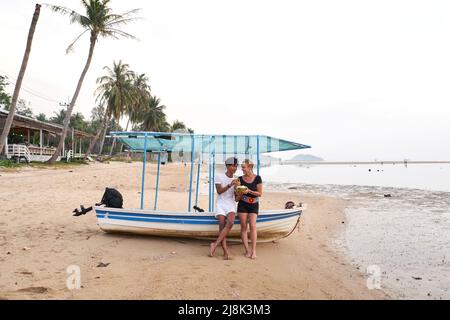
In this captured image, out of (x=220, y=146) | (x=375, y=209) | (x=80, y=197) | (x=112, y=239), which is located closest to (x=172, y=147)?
(x=220, y=146)

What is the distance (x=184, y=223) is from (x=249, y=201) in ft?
4.47

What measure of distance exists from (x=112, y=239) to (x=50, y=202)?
4746 millimetres

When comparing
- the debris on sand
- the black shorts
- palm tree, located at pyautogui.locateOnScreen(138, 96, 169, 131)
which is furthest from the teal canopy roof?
palm tree, located at pyautogui.locateOnScreen(138, 96, 169, 131)

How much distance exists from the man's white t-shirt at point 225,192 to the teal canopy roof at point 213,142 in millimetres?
1145

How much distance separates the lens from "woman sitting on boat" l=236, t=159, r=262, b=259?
5727 mm

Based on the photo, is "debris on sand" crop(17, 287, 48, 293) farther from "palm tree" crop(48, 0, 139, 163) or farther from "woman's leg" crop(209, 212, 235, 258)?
"palm tree" crop(48, 0, 139, 163)

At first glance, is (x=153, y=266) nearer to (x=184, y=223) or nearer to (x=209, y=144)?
(x=184, y=223)

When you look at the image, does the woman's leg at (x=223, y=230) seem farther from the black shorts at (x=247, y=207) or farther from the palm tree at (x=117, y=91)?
the palm tree at (x=117, y=91)

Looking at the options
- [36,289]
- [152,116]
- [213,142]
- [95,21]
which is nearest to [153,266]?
[36,289]

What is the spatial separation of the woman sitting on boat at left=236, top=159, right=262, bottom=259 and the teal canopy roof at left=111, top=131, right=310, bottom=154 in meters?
0.97

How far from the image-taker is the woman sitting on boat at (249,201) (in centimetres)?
573

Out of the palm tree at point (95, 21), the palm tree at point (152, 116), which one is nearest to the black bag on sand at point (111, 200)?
the palm tree at point (95, 21)

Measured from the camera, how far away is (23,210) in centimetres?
890
